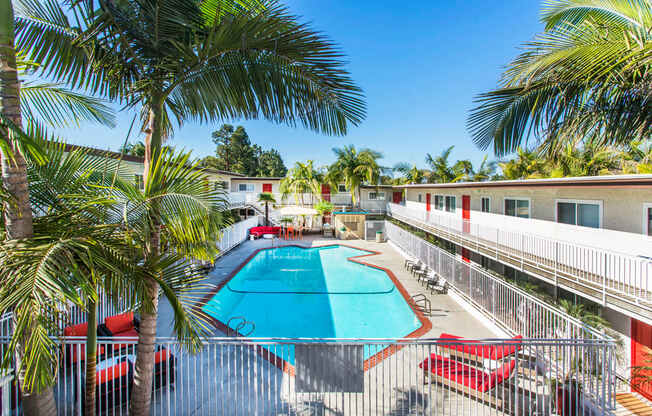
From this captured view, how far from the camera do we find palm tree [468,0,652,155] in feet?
8.77

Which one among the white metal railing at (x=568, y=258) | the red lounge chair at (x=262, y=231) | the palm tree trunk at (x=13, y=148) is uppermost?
the palm tree trunk at (x=13, y=148)

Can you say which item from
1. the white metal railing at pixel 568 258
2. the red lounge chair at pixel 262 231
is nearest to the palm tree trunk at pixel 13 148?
the white metal railing at pixel 568 258

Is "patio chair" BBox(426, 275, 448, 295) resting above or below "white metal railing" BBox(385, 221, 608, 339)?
below

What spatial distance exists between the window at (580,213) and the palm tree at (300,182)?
20474 mm

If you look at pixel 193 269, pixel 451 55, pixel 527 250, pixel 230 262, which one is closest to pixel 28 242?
pixel 193 269

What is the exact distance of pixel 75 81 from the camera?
281cm

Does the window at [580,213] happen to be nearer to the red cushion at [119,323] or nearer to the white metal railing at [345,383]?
the white metal railing at [345,383]

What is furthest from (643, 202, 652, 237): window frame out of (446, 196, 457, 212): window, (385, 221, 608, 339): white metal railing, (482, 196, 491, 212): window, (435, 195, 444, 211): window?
(435, 195, 444, 211): window

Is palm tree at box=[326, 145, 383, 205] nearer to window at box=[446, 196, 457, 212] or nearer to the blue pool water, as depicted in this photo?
window at box=[446, 196, 457, 212]

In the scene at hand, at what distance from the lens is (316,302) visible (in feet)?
39.7

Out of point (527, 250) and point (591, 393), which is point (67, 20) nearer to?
point (591, 393)

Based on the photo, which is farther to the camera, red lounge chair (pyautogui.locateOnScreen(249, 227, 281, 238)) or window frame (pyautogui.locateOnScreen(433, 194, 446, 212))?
red lounge chair (pyautogui.locateOnScreen(249, 227, 281, 238))

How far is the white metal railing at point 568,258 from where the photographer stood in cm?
643

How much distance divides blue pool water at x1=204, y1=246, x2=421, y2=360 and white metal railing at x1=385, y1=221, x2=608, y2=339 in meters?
2.18
